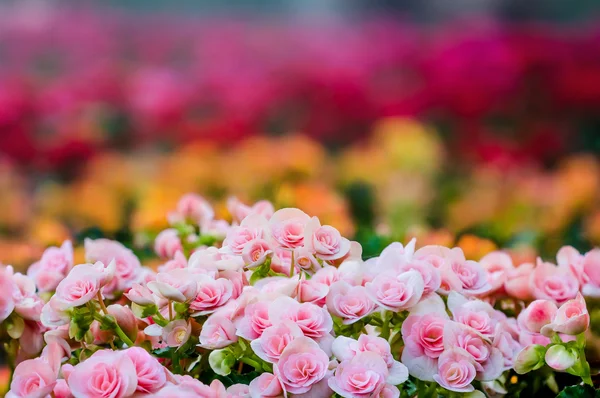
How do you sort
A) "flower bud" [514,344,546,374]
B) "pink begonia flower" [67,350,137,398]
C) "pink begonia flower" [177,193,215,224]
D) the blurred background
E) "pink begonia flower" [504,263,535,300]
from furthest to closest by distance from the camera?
the blurred background, "pink begonia flower" [177,193,215,224], "pink begonia flower" [504,263,535,300], "flower bud" [514,344,546,374], "pink begonia flower" [67,350,137,398]

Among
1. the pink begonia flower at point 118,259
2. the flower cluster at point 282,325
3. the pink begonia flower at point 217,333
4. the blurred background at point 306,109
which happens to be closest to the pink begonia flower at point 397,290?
the flower cluster at point 282,325

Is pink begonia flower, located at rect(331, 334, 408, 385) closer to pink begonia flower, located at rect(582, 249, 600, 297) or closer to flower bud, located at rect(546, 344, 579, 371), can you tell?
flower bud, located at rect(546, 344, 579, 371)

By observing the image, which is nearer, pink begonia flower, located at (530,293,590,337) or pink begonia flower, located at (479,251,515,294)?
pink begonia flower, located at (530,293,590,337)

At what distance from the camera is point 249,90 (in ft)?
6.79

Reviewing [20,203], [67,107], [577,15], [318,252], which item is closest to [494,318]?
[318,252]

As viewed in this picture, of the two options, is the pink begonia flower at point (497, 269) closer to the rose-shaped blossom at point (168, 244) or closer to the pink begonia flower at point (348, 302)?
the pink begonia flower at point (348, 302)

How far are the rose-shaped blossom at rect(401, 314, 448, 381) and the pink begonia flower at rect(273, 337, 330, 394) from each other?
77 mm

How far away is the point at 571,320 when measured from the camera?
0.64m

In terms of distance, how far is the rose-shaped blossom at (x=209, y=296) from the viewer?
636 mm

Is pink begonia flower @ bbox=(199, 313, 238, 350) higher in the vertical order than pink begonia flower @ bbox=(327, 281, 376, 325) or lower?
lower

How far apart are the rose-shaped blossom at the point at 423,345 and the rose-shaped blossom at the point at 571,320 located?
86 mm

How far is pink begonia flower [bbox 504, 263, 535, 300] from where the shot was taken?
0.77m

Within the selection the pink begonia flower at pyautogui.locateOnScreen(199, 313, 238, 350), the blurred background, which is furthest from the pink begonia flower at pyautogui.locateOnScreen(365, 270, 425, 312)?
the blurred background

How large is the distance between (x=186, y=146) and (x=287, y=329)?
1.49 meters
